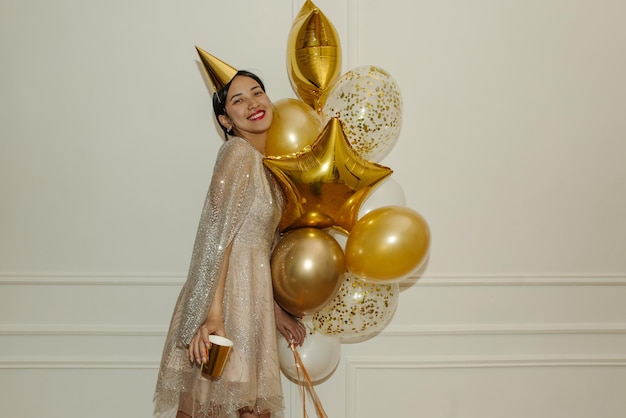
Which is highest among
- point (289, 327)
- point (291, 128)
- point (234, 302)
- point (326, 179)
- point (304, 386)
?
point (291, 128)

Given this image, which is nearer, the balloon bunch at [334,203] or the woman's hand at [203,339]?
the woman's hand at [203,339]

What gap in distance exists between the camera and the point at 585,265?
94.3 inches

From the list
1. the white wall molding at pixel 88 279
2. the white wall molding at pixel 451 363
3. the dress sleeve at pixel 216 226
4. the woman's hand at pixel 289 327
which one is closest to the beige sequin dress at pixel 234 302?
the dress sleeve at pixel 216 226

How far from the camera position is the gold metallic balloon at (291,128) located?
191 cm

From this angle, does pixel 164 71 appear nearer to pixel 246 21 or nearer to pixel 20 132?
pixel 246 21

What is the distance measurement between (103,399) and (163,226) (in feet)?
2.22

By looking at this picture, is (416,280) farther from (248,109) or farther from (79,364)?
(79,364)

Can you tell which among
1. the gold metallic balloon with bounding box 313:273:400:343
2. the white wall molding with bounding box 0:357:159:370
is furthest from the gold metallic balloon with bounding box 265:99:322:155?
the white wall molding with bounding box 0:357:159:370

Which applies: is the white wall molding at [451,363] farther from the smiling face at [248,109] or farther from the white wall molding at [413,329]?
the smiling face at [248,109]

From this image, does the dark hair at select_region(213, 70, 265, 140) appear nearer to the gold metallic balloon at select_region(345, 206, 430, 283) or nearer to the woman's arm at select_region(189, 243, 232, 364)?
the woman's arm at select_region(189, 243, 232, 364)

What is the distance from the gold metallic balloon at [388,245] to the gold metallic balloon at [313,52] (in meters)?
0.45

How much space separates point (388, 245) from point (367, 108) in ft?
1.40

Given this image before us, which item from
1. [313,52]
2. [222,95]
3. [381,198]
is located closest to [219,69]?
[222,95]

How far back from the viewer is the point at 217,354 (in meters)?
1.72
